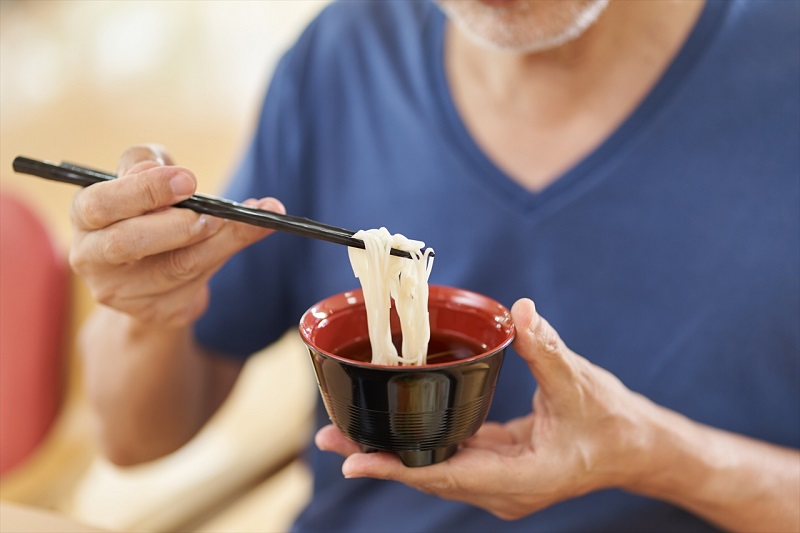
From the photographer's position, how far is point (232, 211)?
858mm

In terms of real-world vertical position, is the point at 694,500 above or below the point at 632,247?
below

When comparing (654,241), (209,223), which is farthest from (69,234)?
(654,241)

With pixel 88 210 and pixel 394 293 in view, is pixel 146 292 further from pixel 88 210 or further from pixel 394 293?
pixel 394 293

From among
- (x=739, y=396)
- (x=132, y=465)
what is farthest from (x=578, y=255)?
(x=132, y=465)

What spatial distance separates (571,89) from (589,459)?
556 millimetres

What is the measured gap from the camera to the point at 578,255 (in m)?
1.12

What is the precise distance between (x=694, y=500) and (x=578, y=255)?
0.35m

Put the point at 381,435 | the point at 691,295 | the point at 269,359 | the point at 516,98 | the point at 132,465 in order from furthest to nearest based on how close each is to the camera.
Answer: the point at 269,359
the point at 132,465
the point at 516,98
the point at 691,295
the point at 381,435

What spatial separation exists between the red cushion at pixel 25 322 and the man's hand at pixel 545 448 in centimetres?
104

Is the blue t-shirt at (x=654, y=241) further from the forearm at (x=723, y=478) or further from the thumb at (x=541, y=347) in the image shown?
the thumb at (x=541, y=347)

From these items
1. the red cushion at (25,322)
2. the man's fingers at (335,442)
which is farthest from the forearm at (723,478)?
the red cushion at (25,322)

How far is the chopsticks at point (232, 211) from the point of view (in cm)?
85

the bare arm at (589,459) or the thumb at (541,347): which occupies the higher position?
the thumb at (541,347)

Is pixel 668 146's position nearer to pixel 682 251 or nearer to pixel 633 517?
pixel 682 251
